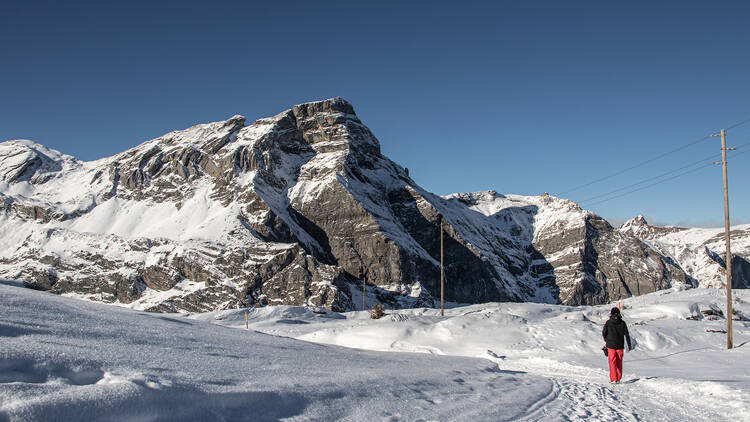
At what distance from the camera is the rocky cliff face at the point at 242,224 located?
4013 inches

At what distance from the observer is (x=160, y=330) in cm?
774

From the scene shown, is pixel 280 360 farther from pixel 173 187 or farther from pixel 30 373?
pixel 173 187

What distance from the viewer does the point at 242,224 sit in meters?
112

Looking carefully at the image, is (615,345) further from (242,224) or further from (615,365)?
(242,224)

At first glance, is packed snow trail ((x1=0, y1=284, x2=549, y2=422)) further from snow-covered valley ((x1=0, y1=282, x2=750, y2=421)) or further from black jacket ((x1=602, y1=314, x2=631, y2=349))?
black jacket ((x1=602, y1=314, x2=631, y2=349))

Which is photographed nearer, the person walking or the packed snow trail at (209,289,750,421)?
the packed snow trail at (209,289,750,421)

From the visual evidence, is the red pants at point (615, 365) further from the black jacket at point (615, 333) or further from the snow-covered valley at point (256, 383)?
the snow-covered valley at point (256, 383)

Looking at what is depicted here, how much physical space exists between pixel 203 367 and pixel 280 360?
1729 mm

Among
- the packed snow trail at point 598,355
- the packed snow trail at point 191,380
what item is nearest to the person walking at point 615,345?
the packed snow trail at point 598,355

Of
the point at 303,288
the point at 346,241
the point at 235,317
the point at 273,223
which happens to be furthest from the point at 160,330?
the point at 346,241

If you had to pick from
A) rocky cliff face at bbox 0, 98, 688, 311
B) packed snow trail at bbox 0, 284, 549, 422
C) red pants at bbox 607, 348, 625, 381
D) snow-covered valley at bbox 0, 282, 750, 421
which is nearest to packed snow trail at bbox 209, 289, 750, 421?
snow-covered valley at bbox 0, 282, 750, 421

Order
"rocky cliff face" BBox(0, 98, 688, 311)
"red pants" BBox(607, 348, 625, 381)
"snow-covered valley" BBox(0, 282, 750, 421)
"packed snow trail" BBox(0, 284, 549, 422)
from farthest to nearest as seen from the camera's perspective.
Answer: "rocky cliff face" BBox(0, 98, 688, 311), "red pants" BBox(607, 348, 625, 381), "snow-covered valley" BBox(0, 282, 750, 421), "packed snow trail" BBox(0, 284, 549, 422)

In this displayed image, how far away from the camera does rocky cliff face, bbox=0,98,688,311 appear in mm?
101938

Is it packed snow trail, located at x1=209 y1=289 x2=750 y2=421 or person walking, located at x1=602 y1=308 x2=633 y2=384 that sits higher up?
person walking, located at x1=602 y1=308 x2=633 y2=384
